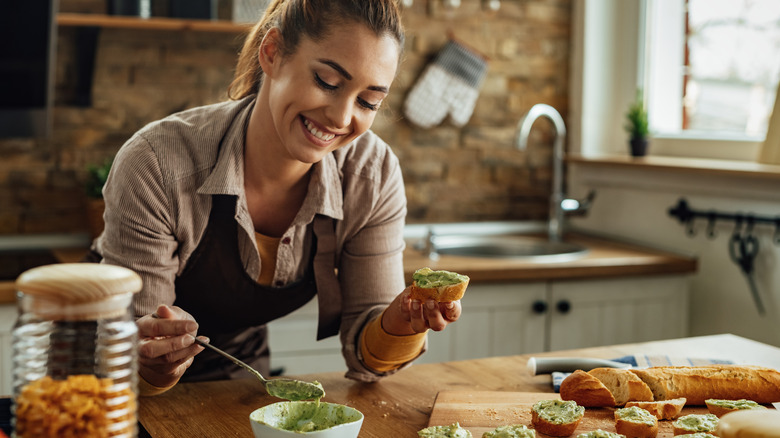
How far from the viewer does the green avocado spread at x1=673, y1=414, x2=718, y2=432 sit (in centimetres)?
123

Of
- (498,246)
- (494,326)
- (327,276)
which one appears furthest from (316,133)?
(498,246)

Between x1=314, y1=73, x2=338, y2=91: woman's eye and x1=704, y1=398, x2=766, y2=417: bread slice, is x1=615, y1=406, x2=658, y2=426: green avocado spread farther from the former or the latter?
x1=314, y1=73, x2=338, y2=91: woman's eye

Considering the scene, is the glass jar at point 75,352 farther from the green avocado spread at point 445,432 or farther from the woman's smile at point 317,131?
the woman's smile at point 317,131

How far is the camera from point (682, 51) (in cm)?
318

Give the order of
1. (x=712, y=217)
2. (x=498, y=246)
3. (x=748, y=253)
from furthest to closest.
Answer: (x=498, y=246) → (x=712, y=217) → (x=748, y=253)

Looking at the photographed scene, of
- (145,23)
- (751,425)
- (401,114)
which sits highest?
(145,23)

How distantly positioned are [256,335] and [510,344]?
107 centimetres

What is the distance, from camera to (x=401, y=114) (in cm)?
325

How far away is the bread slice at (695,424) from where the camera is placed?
1.23 metres

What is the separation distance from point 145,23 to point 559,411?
6.57 ft

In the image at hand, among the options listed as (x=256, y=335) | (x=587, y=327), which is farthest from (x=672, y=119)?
(x=256, y=335)

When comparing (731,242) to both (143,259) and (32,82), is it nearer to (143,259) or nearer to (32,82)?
(143,259)

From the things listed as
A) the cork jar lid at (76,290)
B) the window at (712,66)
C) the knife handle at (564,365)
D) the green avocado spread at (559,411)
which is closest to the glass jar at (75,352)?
the cork jar lid at (76,290)

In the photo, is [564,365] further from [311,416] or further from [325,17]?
[325,17]
